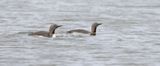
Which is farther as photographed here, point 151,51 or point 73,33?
point 73,33

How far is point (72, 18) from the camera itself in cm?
3256

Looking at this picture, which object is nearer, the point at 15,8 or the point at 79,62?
the point at 79,62

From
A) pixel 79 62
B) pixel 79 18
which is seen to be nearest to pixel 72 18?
pixel 79 18

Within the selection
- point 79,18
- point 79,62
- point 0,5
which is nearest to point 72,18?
point 79,18

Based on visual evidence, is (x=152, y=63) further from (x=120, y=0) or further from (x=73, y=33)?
(x=120, y=0)

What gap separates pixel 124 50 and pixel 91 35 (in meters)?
3.82

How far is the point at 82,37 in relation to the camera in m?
26.4

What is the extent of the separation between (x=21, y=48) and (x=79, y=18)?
30.6 ft

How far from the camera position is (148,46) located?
78.5 feet

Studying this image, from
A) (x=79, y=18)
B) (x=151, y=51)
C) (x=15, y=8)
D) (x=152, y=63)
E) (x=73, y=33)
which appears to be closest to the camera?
(x=152, y=63)

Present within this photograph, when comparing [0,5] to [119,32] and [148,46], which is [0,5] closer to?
[119,32]

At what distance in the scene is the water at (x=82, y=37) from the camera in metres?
21.3

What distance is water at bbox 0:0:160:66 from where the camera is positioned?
21344 millimetres

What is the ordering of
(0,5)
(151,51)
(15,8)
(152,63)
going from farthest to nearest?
(0,5) → (15,8) → (151,51) → (152,63)
